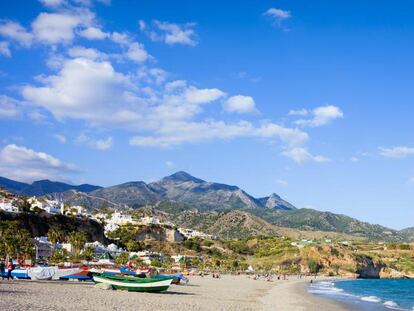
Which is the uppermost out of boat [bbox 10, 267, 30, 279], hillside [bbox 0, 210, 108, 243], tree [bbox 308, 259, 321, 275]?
hillside [bbox 0, 210, 108, 243]

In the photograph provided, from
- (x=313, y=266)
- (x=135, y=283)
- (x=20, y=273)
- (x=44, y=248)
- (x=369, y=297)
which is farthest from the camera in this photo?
(x=313, y=266)

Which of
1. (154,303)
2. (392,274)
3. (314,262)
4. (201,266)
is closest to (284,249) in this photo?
(314,262)

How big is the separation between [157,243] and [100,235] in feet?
101

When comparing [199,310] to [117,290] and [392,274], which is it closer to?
[117,290]

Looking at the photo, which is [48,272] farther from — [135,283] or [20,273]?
[135,283]

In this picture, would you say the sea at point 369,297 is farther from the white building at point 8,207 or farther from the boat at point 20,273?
the white building at point 8,207

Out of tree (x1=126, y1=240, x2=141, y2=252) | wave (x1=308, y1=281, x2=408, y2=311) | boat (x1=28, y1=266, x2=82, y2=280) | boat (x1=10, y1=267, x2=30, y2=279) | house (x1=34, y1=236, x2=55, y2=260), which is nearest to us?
boat (x1=10, y1=267, x2=30, y2=279)

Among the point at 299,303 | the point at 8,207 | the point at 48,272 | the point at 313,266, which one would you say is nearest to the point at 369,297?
the point at 299,303

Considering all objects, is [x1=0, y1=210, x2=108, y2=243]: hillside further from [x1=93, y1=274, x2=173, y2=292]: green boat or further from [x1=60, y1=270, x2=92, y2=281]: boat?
[x1=93, y1=274, x2=173, y2=292]: green boat

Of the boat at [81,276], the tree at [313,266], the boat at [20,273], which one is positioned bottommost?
the tree at [313,266]

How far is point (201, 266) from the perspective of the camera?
135125 mm

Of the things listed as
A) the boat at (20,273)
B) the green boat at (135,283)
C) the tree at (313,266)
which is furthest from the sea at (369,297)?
the tree at (313,266)

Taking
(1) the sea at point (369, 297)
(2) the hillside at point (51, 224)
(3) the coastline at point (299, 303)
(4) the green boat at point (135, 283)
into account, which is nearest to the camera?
(4) the green boat at point (135, 283)

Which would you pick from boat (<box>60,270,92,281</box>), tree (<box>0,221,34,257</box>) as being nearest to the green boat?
boat (<box>60,270,92,281</box>)
